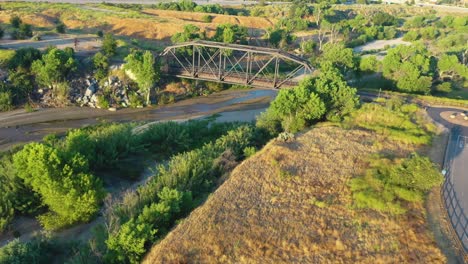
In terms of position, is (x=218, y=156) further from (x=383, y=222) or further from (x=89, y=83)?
(x=89, y=83)

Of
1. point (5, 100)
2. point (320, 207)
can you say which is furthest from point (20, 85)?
point (320, 207)

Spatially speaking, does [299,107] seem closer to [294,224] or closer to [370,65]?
[294,224]

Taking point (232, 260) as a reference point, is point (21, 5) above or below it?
above

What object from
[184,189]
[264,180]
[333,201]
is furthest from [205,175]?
[333,201]

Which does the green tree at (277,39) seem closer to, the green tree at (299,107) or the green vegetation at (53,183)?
the green tree at (299,107)

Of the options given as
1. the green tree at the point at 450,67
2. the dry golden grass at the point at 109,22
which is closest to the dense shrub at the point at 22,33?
the dry golden grass at the point at 109,22
